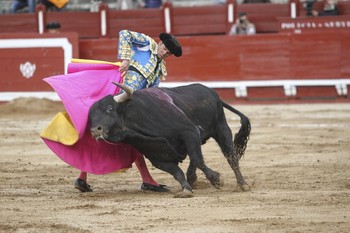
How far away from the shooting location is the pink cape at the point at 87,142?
7.17m

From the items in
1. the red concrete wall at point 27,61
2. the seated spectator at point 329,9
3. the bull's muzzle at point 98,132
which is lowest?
the red concrete wall at point 27,61

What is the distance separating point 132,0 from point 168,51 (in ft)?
32.2

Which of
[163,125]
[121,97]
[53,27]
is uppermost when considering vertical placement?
[121,97]

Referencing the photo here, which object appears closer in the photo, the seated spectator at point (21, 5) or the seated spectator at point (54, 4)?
the seated spectator at point (54, 4)

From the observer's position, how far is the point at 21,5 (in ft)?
55.7

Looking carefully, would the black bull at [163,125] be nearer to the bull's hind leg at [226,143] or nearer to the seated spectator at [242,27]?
the bull's hind leg at [226,143]

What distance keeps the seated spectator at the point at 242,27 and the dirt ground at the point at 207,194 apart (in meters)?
3.46

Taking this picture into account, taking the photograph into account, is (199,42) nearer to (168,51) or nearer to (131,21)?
(131,21)

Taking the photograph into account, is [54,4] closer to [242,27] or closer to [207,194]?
[242,27]

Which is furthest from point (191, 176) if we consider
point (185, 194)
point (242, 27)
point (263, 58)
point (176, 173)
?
point (242, 27)

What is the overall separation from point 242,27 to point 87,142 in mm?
8113

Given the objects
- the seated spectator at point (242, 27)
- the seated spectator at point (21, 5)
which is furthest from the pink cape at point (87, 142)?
the seated spectator at point (21, 5)

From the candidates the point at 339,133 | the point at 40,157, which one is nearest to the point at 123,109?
the point at 40,157

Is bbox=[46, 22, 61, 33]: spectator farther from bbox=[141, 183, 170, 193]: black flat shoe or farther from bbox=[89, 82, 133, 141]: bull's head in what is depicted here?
bbox=[89, 82, 133, 141]: bull's head
